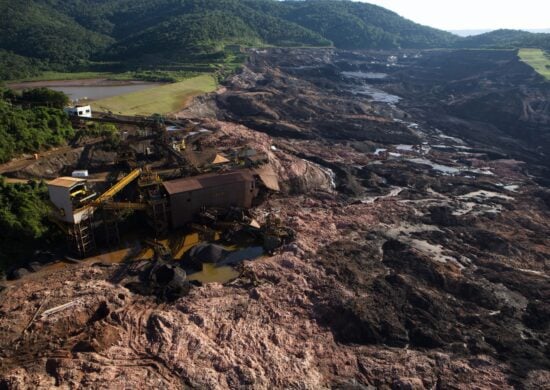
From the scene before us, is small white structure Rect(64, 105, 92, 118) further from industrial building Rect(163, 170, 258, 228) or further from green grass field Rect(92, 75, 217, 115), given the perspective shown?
industrial building Rect(163, 170, 258, 228)

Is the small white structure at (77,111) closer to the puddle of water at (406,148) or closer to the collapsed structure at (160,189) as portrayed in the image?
the collapsed structure at (160,189)

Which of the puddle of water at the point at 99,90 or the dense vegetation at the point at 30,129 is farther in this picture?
the puddle of water at the point at 99,90

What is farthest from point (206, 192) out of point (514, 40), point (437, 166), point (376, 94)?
point (514, 40)

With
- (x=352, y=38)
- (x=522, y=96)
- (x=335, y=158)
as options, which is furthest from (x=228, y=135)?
(x=352, y=38)

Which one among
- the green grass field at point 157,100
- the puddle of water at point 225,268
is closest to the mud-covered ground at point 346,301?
the puddle of water at point 225,268

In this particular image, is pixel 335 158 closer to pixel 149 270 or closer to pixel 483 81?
pixel 149 270

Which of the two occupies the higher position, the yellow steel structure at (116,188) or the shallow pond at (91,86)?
the shallow pond at (91,86)

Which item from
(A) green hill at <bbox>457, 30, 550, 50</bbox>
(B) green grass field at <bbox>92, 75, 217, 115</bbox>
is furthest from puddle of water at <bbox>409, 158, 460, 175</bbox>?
(A) green hill at <bbox>457, 30, 550, 50</bbox>
